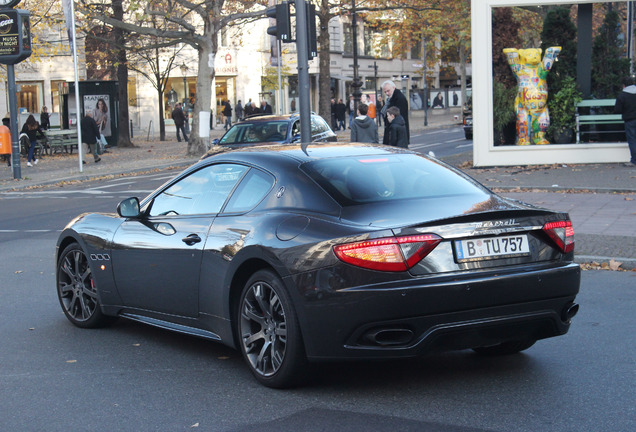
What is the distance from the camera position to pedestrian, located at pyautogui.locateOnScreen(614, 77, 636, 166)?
1953cm

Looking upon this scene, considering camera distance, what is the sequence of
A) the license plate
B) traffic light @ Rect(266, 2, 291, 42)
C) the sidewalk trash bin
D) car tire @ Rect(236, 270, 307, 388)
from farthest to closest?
the sidewalk trash bin → traffic light @ Rect(266, 2, 291, 42) → car tire @ Rect(236, 270, 307, 388) → the license plate

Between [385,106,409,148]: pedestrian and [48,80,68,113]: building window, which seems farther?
[48,80,68,113]: building window

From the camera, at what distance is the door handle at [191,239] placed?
6113 mm

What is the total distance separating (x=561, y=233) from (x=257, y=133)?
50.4 ft

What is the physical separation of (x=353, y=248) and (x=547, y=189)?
40.1 ft

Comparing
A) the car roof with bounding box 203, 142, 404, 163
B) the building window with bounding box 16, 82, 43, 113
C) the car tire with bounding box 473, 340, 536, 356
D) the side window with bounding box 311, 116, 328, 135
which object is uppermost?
the building window with bounding box 16, 82, 43, 113

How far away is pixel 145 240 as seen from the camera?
21.7 feet

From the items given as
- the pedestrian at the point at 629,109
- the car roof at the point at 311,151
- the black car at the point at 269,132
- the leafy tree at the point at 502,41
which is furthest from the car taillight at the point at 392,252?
the leafy tree at the point at 502,41

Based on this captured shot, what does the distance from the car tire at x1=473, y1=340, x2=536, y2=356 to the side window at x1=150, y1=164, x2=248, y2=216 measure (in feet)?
6.48

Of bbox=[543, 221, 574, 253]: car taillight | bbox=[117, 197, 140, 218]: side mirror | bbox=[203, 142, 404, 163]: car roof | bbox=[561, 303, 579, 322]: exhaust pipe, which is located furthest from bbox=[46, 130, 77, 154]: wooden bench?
bbox=[561, 303, 579, 322]: exhaust pipe

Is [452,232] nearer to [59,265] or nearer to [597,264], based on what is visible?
[59,265]

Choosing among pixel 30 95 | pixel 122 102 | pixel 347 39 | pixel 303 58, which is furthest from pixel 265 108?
pixel 347 39

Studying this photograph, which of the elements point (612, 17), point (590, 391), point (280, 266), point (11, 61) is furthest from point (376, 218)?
point (11, 61)

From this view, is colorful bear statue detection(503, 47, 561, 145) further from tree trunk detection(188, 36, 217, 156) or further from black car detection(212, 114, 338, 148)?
tree trunk detection(188, 36, 217, 156)
